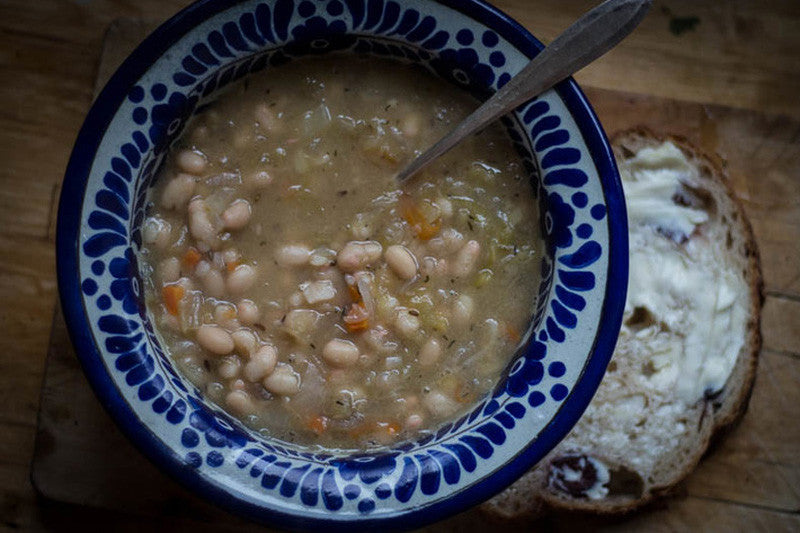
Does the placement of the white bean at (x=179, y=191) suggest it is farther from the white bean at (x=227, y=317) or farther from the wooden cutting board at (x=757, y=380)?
the wooden cutting board at (x=757, y=380)

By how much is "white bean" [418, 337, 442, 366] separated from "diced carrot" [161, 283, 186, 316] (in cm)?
70

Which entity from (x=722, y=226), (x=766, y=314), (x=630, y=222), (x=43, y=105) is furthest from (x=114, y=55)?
(x=766, y=314)

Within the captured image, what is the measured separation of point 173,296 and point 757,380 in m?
1.99

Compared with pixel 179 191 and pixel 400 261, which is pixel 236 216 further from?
pixel 400 261

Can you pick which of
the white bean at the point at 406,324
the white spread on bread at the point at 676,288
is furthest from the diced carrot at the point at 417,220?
the white spread on bread at the point at 676,288

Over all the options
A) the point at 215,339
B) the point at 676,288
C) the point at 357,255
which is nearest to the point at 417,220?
the point at 357,255

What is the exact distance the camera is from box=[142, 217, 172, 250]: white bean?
2465 mm

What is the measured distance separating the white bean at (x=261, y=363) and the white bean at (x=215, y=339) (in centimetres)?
8

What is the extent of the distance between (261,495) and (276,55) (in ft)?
4.00

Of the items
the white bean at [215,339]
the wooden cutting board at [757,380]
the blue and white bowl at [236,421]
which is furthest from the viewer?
the wooden cutting board at [757,380]

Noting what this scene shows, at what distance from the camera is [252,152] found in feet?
8.25

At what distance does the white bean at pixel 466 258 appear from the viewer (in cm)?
248

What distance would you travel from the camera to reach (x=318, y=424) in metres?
2.47

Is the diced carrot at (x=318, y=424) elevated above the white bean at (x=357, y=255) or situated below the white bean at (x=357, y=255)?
below
